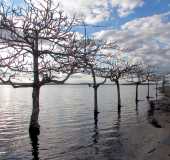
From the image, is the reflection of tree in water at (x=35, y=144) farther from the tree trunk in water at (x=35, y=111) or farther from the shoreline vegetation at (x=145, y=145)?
the shoreline vegetation at (x=145, y=145)

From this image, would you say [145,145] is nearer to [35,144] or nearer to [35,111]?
[35,144]

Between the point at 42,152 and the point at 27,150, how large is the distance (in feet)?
3.73

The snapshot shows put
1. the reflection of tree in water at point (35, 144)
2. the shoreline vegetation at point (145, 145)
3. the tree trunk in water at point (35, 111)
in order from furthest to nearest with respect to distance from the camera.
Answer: the tree trunk in water at point (35, 111)
the reflection of tree in water at point (35, 144)
the shoreline vegetation at point (145, 145)

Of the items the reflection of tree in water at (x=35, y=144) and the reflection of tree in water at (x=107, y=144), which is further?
the reflection of tree in water at (x=35, y=144)

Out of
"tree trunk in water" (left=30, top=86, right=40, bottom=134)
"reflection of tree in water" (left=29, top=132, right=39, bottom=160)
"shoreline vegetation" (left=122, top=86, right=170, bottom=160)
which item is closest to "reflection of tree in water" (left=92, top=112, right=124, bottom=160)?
"shoreline vegetation" (left=122, top=86, right=170, bottom=160)

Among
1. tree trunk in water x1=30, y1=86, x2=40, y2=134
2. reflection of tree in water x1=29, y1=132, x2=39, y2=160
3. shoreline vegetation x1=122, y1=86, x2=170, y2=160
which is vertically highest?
tree trunk in water x1=30, y1=86, x2=40, y2=134

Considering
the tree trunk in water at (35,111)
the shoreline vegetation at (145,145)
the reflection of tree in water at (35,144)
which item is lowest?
the reflection of tree in water at (35,144)

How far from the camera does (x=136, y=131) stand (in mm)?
26172

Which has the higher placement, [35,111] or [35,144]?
[35,111]

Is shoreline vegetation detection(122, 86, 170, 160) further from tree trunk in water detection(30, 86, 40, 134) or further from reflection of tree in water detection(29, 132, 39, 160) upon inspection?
tree trunk in water detection(30, 86, 40, 134)

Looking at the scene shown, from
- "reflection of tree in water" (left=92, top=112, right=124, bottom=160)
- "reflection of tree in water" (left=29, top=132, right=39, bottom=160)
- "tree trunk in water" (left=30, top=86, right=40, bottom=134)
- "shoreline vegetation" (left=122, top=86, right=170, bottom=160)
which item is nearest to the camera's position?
"shoreline vegetation" (left=122, top=86, right=170, bottom=160)

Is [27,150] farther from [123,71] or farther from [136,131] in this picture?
[123,71]

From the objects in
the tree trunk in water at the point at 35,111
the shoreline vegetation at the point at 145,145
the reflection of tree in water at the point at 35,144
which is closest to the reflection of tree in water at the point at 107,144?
the shoreline vegetation at the point at 145,145

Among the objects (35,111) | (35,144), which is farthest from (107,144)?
(35,111)
